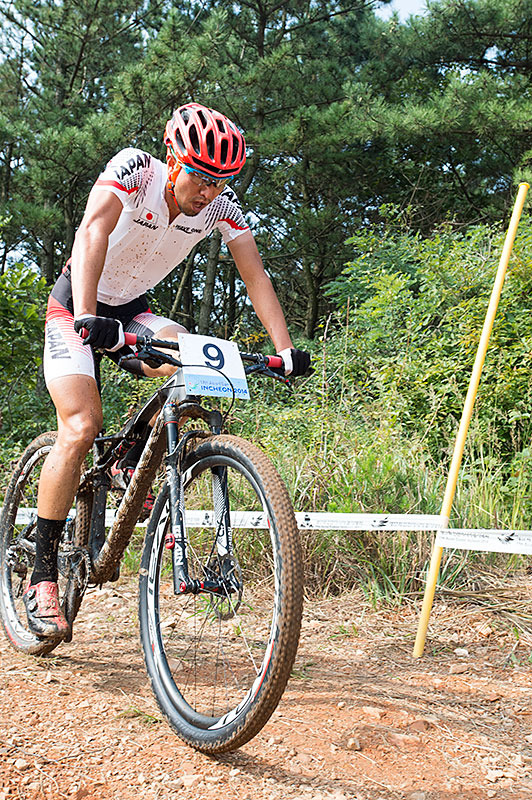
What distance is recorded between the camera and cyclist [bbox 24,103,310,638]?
2.54 meters

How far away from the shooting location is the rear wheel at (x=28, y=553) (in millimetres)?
2906

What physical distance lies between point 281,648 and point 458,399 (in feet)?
14.5

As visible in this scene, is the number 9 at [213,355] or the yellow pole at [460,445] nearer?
the number 9 at [213,355]

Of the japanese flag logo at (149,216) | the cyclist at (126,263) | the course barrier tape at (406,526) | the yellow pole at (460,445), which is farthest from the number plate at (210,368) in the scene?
the yellow pole at (460,445)

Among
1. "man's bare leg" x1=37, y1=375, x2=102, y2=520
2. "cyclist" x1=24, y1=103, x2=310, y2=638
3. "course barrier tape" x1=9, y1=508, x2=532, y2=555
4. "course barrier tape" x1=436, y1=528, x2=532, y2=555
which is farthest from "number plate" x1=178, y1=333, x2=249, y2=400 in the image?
"course barrier tape" x1=436, y1=528, x2=532, y2=555

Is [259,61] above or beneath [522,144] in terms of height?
above

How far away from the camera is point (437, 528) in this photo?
3.31 metres

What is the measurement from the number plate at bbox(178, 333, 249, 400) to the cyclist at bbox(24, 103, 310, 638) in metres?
0.26

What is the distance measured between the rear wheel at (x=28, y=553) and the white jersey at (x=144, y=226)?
87 centimetres

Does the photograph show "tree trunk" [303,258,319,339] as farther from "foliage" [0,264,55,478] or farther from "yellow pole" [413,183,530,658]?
"yellow pole" [413,183,530,658]

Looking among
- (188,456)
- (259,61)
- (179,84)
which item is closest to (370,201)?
(259,61)

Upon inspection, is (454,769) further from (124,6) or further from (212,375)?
(124,6)

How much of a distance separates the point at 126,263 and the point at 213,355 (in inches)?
34.1

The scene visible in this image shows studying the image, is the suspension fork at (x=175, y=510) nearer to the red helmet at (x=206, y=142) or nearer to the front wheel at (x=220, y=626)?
the front wheel at (x=220, y=626)
